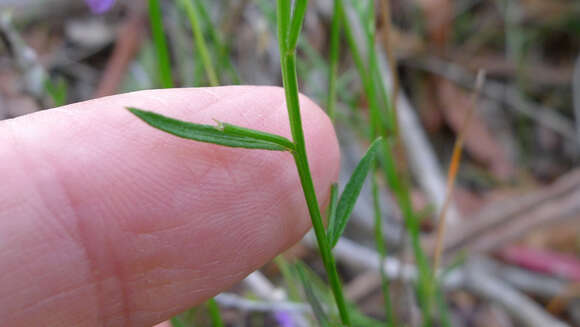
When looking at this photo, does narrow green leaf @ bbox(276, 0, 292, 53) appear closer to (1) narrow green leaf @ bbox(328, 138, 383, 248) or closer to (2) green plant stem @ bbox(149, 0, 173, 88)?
(1) narrow green leaf @ bbox(328, 138, 383, 248)

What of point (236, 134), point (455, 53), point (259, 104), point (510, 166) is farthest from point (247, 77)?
point (236, 134)

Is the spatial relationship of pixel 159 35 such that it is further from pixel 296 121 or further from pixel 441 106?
pixel 441 106

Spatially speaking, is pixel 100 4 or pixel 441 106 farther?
pixel 441 106

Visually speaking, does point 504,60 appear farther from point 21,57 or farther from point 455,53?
point 21,57

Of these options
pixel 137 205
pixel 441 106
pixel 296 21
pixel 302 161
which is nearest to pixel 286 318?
pixel 137 205

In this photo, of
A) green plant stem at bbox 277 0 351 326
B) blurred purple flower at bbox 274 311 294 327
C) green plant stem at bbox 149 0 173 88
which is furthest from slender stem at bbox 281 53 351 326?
blurred purple flower at bbox 274 311 294 327
